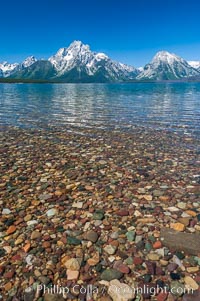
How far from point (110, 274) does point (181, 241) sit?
233 cm

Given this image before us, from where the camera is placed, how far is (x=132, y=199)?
948 cm

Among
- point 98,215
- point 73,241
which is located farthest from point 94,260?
point 98,215

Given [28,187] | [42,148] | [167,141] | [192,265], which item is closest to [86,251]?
[192,265]

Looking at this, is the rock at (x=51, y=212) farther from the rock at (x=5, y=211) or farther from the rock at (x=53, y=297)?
the rock at (x=53, y=297)

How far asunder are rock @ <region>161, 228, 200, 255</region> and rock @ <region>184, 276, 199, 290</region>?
86 cm

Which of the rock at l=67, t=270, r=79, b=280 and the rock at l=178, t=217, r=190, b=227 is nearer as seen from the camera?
the rock at l=67, t=270, r=79, b=280

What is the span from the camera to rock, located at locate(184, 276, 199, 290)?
5355 mm

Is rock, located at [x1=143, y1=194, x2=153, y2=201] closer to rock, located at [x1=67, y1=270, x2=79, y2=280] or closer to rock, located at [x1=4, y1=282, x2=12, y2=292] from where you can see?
rock, located at [x1=67, y1=270, x2=79, y2=280]

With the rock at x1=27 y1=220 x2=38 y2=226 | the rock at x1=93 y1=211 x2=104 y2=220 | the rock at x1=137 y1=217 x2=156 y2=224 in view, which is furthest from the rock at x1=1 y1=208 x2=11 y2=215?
the rock at x1=137 y1=217 x2=156 y2=224

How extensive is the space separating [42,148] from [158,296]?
13.3 m

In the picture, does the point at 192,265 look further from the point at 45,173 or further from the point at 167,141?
the point at 167,141

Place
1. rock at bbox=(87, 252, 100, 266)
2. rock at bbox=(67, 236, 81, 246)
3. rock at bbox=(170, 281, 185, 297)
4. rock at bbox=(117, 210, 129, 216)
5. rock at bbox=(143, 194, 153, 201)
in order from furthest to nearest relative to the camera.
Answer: rock at bbox=(143, 194, 153, 201), rock at bbox=(117, 210, 129, 216), rock at bbox=(67, 236, 81, 246), rock at bbox=(87, 252, 100, 266), rock at bbox=(170, 281, 185, 297)

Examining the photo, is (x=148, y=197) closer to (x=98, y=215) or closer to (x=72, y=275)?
(x=98, y=215)

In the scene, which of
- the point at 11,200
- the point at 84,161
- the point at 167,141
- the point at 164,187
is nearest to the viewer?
the point at 11,200
